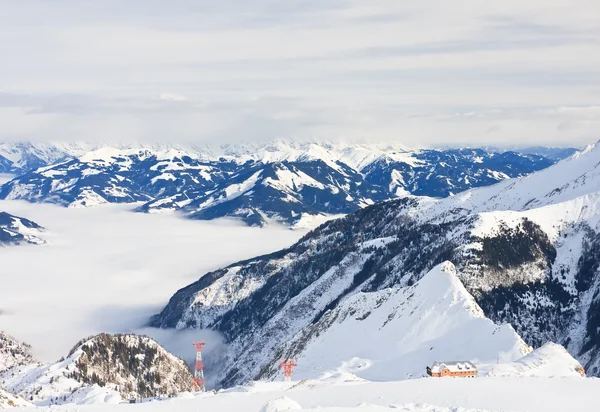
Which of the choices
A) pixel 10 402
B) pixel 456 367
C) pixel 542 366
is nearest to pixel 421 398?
pixel 456 367

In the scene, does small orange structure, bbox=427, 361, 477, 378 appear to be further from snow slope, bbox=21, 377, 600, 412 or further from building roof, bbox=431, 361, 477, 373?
snow slope, bbox=21, 377, 600, 412

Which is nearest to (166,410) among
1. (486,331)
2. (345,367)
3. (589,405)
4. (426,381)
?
(426,381)

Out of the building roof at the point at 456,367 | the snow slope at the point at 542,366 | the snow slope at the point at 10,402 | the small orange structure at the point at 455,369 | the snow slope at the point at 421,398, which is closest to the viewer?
the snow slope at the point at 421,398

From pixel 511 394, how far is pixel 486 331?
85.8 metres

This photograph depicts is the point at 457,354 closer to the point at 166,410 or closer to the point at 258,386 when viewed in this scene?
the point at 258,386

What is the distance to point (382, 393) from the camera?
386 feet

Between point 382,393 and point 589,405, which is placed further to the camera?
point 382,393

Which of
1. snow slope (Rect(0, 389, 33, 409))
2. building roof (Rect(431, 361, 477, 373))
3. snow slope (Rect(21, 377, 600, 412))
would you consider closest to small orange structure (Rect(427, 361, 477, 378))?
building roof (Rect(431, 361, 477, 373))

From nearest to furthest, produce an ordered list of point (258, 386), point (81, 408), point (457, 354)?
point (81, 408), point (258, 386), point (457, 354)

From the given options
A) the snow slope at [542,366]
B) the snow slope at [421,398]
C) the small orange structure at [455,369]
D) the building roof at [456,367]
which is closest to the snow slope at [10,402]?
the snow slope at [421,398]

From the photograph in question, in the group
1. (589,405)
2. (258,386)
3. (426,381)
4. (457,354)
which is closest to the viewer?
(589,405)

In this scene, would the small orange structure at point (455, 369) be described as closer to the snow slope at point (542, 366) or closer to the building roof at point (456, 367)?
the building roof at point (456, 367)

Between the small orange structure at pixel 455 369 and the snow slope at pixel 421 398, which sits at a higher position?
the snow slope at pixel 421 398

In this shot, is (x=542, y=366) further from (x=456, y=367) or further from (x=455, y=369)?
(x=455, y=369)
